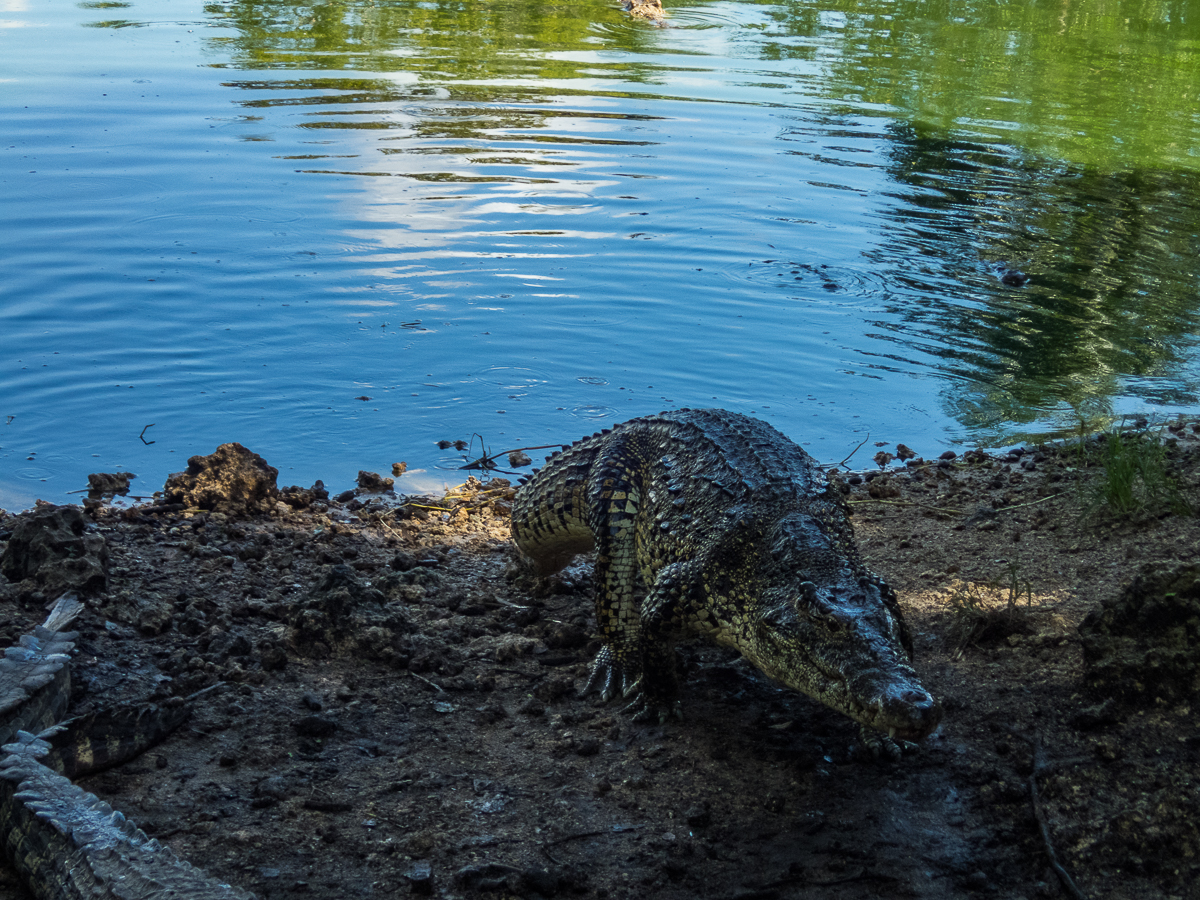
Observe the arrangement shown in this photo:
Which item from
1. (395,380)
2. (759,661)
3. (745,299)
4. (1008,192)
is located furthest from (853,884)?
(1008,192)

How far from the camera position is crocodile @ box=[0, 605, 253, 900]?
2.44 metres

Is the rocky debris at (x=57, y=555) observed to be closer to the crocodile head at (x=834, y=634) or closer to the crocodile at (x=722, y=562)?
the crocodile at (x=722, y=562)

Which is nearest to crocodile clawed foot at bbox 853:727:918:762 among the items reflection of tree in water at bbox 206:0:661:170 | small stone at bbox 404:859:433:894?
small stone at bbox 404:859:433:894

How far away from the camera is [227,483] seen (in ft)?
18.2

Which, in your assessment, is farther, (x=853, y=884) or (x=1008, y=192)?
(x=1008, y=192)

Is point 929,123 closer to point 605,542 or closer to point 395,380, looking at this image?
point 395,380

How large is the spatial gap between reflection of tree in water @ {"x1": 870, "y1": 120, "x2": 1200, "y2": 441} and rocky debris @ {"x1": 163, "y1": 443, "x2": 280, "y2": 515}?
4.92 m

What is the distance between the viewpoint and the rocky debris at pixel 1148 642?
10.5 ft

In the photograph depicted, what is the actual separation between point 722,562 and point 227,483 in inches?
124

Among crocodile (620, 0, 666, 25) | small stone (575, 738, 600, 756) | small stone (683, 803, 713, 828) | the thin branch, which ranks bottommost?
small stone (575, 738, 600, 756)

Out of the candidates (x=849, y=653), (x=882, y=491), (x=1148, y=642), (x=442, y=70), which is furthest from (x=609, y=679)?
(x=442, y=70)

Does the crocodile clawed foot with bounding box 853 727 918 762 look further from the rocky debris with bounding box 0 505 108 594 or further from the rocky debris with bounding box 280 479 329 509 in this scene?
the rocky debris with bounding box 280 479 329 509

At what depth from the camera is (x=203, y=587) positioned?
15.1ft

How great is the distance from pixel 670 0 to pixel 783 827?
81.4 ft
